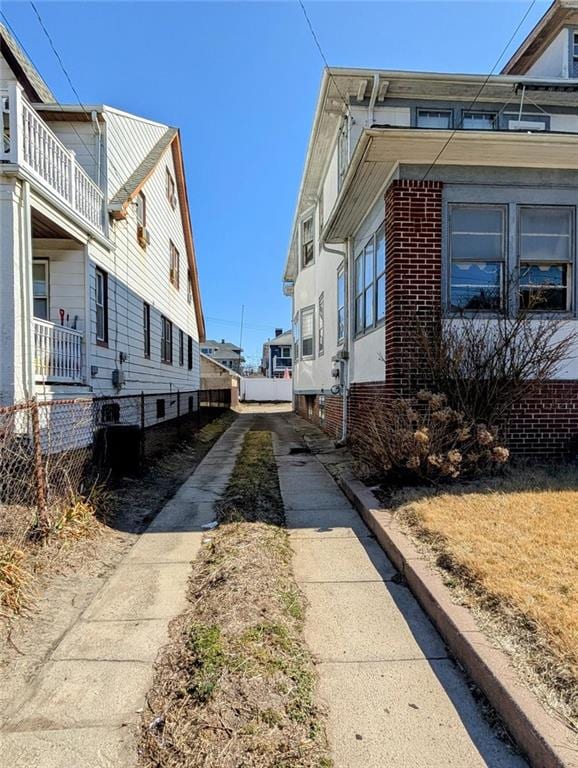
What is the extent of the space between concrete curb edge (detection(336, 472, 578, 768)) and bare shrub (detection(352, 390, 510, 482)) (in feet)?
4.50

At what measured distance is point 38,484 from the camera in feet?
13.9

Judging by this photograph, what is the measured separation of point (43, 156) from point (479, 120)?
27.8 ft

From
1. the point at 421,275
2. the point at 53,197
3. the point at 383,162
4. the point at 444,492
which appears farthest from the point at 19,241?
the point at 444,492

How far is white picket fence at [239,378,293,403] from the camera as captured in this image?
35.4 m

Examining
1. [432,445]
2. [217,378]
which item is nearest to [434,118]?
[432,445]

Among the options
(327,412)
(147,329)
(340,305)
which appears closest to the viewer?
A: (340,305)

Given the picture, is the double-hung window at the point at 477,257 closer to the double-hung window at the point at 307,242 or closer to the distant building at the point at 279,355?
the double-hung window at the point at 307,242

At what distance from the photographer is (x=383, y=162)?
6500 millimetres

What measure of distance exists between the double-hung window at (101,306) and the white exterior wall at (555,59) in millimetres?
10434

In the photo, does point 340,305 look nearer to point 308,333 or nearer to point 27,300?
point 308,333

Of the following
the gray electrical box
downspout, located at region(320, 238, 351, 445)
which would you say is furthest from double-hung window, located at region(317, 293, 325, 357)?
the gray electrical box

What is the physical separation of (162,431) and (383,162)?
616 centimetres

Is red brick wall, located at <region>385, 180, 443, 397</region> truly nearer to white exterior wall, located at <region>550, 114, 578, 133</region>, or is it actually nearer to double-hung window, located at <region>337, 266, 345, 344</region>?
double-hung window, located at <region>337, 266, 345, 344</region>

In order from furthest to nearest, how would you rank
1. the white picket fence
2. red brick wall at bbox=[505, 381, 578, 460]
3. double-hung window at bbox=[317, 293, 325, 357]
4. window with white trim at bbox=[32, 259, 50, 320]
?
the white picket fence → double-hung window at bbox=[317, 293, 325, 357] → window with white trim at bbox=[32, 259, 50, 320] → red brick wall at bbox=[505, 381, 578, 460]
